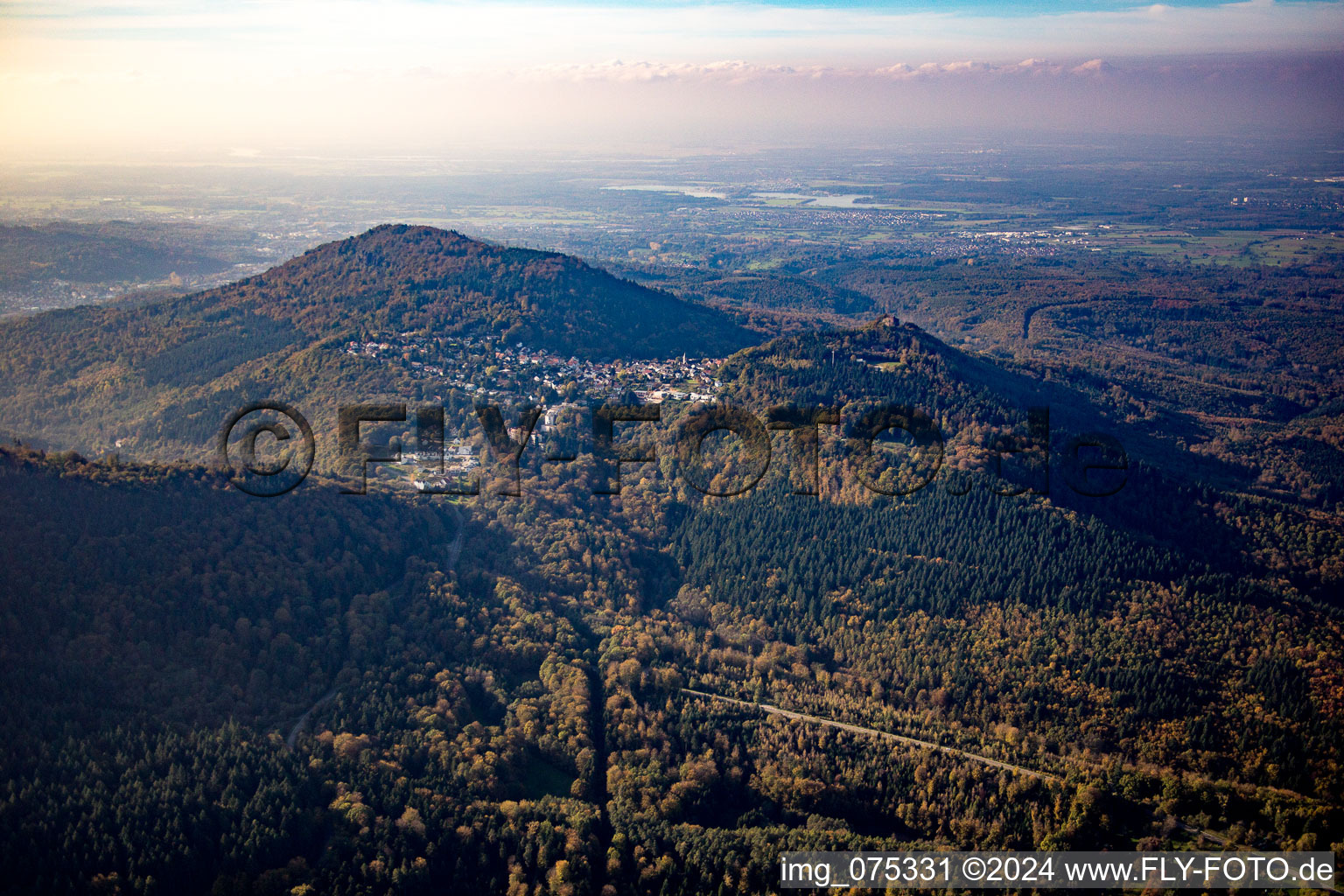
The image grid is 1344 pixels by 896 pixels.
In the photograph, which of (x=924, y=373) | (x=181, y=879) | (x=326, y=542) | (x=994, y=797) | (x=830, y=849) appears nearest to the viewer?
(x=181, y=879)

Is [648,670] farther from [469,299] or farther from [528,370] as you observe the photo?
[469,299]

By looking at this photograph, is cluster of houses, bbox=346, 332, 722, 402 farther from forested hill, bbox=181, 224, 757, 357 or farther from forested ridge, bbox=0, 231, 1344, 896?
forested ridge, bbox=0, 231, 1344, 896

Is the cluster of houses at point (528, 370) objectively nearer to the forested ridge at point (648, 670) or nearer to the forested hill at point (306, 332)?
the forested hill at point (306, 332)

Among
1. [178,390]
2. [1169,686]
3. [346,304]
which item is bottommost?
[1169,686]

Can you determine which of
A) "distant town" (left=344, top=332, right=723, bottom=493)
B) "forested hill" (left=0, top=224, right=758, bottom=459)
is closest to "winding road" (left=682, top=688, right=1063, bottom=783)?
"distant town" (left=344, top=332, right=723, bottom=493)

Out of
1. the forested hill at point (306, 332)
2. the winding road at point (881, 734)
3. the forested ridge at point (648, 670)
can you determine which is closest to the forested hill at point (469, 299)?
the forested hill at point (306, 332)

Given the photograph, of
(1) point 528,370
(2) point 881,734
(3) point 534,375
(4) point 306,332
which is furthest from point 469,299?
(2) point 881,734

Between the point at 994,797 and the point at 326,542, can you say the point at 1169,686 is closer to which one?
the point at 994,797

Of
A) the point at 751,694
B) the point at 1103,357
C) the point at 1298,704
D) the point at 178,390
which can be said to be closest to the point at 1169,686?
the point at 1298,704

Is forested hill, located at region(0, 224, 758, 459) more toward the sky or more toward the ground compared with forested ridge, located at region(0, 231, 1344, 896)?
more toward the sky
